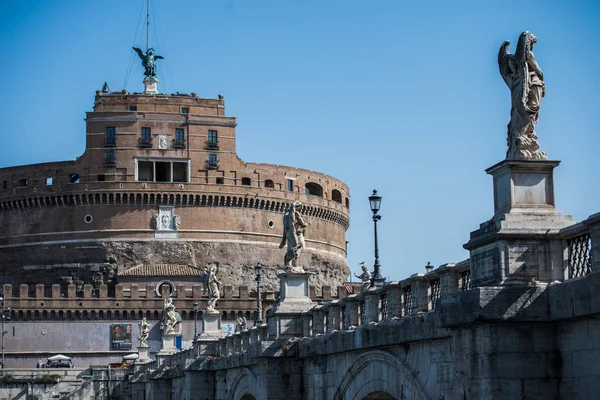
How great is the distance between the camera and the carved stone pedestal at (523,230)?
32.8ft

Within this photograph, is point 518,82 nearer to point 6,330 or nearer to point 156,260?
point 6,330

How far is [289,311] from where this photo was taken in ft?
66.5

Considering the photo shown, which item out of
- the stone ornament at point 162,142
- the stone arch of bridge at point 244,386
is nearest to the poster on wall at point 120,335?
the stone ornament at point 162,142

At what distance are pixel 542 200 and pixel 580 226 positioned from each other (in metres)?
A: 0.82

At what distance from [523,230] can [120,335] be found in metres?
60.0

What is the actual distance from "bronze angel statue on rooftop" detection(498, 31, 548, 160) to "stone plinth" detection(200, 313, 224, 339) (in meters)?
21.3

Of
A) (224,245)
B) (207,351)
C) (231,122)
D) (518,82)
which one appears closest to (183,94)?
(231,122)

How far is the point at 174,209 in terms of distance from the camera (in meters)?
76.6

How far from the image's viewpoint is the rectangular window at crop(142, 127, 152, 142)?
77.6m

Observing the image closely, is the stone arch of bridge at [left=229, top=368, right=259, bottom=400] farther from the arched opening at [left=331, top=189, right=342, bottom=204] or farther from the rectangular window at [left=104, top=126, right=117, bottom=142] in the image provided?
the arched opening at [left=331, top=189, right=342, bottom=204]

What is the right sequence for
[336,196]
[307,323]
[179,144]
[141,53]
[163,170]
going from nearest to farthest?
[307,323] < [179,144] < [163,170] < [141,53] < [336,196]

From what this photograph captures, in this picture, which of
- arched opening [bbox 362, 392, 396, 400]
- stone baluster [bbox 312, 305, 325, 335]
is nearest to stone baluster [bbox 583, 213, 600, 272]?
arched opening [bbox 362, 392, 396, 400]

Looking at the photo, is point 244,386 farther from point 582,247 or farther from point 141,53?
point 141,53

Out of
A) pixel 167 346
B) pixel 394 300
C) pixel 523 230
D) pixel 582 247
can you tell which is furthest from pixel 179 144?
pixel 582 247
